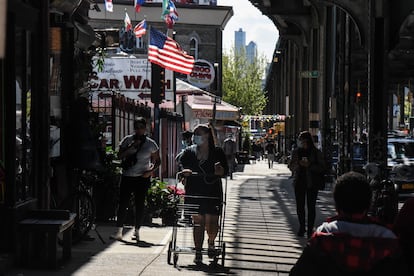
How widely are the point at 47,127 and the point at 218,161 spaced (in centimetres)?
208

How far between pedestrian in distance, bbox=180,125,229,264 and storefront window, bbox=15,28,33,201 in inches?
71.4

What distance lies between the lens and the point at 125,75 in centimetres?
2527

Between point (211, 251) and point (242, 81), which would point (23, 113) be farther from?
point (242, 81)

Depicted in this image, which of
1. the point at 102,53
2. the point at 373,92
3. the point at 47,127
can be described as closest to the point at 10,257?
the point at 47,127

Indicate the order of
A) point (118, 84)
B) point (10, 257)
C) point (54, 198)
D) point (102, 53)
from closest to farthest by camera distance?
point (10, 257), point (54, 198), point (102, 53), point (118, 84)

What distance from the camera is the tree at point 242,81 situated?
3314 inches

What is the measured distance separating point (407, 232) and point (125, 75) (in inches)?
827

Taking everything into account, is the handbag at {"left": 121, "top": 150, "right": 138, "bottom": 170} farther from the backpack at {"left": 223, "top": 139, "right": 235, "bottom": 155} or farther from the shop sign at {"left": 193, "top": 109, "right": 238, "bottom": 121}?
the backpack at {"left": 223, "top": 139, "right": 235, "bottom": 155}

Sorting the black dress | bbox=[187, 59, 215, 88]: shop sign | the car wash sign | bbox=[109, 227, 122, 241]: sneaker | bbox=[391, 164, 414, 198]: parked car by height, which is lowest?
bbox=[109, 227, 122, 241]: sneaker

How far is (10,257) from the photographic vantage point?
892cm

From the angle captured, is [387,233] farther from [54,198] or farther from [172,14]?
[172,14]

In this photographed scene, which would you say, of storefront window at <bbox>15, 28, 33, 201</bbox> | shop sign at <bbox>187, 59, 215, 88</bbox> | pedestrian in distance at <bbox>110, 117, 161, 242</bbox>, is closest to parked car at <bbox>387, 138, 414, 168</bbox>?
pedestrian in distance at <bbox>110, 117, 161, 242</bbox>

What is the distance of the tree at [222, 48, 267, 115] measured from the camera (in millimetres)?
84188

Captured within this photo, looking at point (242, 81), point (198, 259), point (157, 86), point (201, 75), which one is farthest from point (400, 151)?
point (242, 81)
